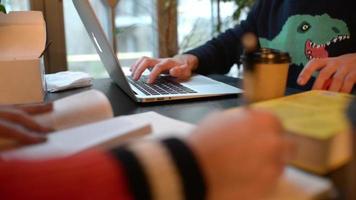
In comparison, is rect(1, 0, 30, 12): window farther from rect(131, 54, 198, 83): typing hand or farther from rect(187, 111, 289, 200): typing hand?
rect(187, 111, 289, 200): typing hand

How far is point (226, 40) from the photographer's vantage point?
1415mm

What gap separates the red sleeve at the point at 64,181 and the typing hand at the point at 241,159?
0.26ft

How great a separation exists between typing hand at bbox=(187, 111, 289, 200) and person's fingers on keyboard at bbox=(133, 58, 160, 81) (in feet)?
2.56

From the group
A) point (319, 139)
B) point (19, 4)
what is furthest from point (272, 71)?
point (19, 4)

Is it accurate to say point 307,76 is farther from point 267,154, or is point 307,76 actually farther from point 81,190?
point 81,190

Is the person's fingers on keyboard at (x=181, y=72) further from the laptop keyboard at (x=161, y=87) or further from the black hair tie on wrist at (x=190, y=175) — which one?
the black hair tie on wrist at (x=190, y=175)

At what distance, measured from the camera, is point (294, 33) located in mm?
1260

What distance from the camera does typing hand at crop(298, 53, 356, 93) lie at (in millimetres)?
775

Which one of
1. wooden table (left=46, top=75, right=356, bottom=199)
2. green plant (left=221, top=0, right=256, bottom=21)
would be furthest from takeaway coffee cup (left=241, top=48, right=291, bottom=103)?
green plant (left=221, top=0, right=256, bottom=21)

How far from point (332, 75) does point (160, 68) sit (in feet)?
1.54

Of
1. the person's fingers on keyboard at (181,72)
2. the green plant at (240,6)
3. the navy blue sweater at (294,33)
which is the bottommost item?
the person's fingers on keyboard at (181,72)

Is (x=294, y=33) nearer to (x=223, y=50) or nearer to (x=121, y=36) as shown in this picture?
(x=223, y=50)

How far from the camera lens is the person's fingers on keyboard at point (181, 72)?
1.09m

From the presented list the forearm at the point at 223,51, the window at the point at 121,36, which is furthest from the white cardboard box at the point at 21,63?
the window at the point at 121,36
